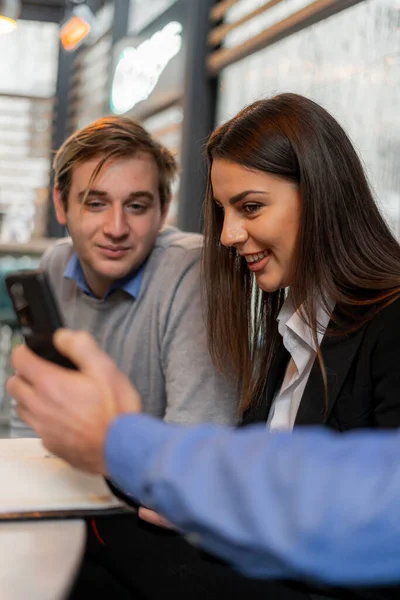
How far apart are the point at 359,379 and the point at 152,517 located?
410 mm

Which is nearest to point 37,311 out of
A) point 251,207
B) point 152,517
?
point 152,517

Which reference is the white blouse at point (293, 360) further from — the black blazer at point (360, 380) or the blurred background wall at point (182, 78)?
the blurred background wall at point (182, 78)

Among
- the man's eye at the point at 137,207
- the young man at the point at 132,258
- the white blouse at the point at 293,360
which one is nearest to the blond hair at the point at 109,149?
the young man at the point at 132,258

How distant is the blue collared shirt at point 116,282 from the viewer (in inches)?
76.3

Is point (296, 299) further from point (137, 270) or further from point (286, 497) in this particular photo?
point (286, 497)

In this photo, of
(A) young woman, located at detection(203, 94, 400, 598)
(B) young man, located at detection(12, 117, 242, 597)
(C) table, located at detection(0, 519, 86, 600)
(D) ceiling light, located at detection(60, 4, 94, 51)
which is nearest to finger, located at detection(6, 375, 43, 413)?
(C) table, located at detection(0, 519, 86, 600)

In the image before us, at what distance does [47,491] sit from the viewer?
1138mm

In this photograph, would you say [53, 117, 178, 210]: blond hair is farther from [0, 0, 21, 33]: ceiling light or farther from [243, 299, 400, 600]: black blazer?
[0, 0, 21, 33]: ceiling light

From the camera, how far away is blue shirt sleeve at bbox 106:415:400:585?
0.61 m

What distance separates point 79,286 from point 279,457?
1510 millimetres

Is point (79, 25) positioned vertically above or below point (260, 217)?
above

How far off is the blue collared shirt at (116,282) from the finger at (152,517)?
0.73m

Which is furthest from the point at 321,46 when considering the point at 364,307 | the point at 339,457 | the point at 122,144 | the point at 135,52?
the point at 339,457

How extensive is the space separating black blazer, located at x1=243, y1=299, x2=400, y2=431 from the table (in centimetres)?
48
